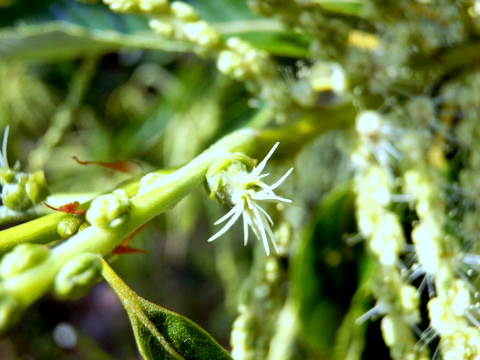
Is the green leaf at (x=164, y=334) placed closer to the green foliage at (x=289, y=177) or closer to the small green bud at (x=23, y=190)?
the green foliage at (x=289, y=177)

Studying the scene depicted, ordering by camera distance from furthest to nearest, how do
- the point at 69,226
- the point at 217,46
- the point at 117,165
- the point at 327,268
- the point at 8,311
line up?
1. the point at 327,268
2. the point at 217,46
3. the point at 117,165
4. the point at 69,226
5. the point at 8,311

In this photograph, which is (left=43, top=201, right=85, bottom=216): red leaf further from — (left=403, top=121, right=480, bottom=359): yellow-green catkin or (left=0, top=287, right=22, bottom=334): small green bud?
(left=403, top=121, right=480, bottom=359): yellow-green catkin

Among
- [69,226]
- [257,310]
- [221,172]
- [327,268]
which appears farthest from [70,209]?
[327,268]

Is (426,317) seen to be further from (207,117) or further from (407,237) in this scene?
(207,117)

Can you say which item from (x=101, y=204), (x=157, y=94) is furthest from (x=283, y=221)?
(x=157, y=94)

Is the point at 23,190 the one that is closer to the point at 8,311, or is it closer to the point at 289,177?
the point at 8,311

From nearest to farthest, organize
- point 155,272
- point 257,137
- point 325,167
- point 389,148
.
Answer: point 257,137 → point 389,148 → point 325,167 → point 155,272

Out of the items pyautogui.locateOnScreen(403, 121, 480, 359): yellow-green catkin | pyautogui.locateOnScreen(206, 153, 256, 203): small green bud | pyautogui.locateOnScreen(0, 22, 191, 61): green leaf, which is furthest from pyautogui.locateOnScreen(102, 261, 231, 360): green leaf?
pyautogui.locateOnScreen(0, 22, 191, 61): green leaf
